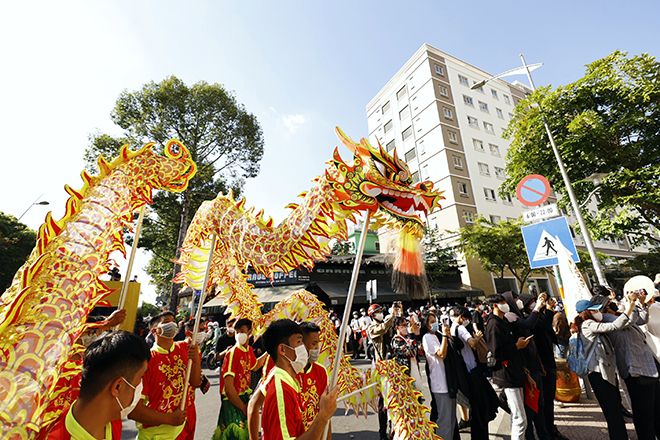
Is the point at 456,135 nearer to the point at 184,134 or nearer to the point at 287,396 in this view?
the point at 184,134

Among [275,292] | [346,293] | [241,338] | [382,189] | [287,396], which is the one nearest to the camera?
[287,396]

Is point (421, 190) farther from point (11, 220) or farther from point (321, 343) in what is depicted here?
point (11, 220)

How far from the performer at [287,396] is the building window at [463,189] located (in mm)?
23338

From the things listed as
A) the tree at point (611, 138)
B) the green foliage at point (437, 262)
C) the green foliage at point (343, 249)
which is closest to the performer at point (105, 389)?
the tree at point (611, 138)

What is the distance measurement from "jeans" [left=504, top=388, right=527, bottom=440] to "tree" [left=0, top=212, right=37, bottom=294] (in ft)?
76.7

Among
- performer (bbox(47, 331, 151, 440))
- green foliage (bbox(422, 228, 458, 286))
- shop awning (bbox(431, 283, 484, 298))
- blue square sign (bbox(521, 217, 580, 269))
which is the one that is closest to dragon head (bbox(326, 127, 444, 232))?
performer (bbox(47, 331, 151, 440))

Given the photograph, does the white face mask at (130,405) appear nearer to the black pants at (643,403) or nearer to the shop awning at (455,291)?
the black pants at (643,403)

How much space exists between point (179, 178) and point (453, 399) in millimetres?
3960

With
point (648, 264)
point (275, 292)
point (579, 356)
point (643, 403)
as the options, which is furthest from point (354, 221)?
point (648, 264)

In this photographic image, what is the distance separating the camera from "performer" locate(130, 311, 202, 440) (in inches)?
89.5

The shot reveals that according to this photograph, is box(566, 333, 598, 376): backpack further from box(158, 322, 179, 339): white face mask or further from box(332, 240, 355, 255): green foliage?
box(332, 240, 355, 255): green foliage

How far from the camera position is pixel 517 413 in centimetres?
344

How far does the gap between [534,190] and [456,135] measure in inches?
811

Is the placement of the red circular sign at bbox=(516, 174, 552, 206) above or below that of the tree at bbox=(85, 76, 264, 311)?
below
